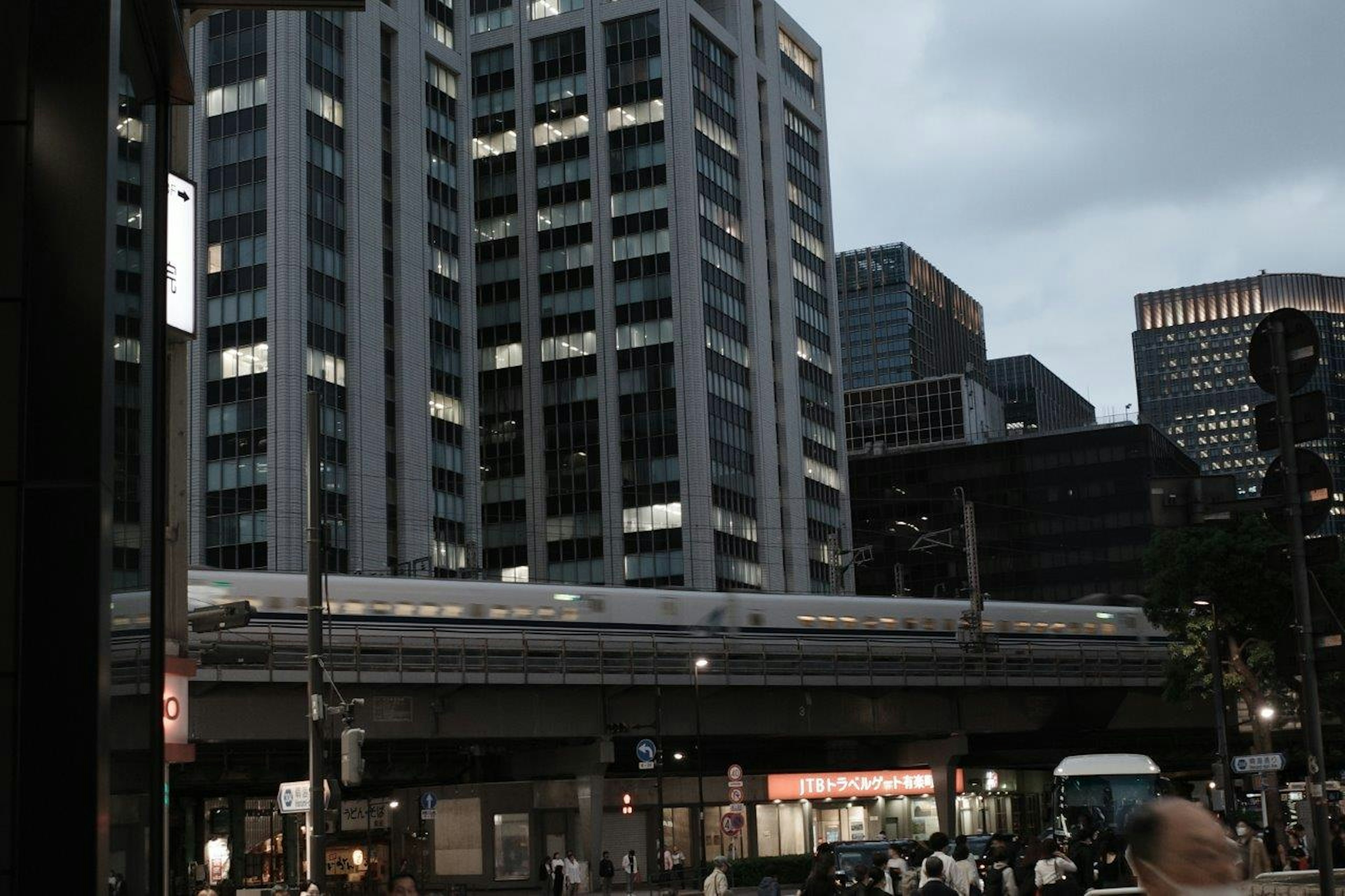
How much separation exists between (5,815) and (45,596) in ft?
3.47

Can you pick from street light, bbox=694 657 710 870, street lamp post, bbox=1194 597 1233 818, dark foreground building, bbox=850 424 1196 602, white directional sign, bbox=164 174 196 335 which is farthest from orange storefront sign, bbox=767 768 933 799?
dark foreground building, bbox=850 424 1196 602

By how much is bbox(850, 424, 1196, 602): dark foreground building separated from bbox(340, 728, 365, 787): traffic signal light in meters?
123

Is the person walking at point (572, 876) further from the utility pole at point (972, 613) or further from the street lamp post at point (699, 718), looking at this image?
the utility pole at point (972, 613)

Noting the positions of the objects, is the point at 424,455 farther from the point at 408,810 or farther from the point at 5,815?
the point at 5,815

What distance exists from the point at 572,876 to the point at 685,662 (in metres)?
7.84

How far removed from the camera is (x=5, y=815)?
7832mm

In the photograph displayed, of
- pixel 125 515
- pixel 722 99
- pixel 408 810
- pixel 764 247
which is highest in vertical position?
pixel 722 99

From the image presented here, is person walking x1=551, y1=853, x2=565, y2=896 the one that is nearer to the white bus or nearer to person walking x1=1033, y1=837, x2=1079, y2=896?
the white bus

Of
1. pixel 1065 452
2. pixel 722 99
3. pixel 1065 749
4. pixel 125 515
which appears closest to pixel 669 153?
pixel 722 99

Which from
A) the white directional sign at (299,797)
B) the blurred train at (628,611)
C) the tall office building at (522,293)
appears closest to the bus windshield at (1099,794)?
the blurred train at (628,611)

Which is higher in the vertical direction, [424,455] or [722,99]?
[722,99]

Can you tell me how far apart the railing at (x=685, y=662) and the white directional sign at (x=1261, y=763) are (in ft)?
73.2

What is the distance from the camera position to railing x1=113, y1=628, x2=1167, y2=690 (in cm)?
4597

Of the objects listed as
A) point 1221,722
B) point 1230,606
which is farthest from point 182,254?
point 1230,606
